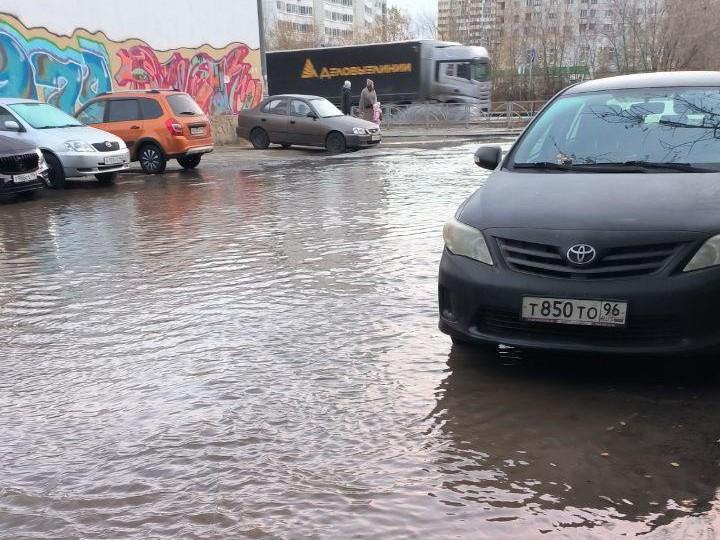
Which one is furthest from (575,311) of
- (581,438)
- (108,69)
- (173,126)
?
(108,69)

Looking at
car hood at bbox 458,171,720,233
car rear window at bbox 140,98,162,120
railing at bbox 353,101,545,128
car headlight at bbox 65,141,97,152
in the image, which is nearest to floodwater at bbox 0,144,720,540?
→ car hood at bbox 458,171,720,233

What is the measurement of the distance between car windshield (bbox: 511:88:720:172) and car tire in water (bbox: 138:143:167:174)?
1258 cm

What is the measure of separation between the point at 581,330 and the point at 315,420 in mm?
1395

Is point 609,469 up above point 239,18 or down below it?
below

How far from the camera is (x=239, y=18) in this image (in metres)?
26.5

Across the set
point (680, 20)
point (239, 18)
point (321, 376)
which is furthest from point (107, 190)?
point (680, 20)

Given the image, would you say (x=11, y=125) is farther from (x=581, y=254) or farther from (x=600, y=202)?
(x=581, y=254)

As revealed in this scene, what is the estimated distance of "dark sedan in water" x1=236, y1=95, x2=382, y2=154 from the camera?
2119 cm

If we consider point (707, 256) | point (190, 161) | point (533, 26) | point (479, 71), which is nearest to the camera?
point (707, 256)

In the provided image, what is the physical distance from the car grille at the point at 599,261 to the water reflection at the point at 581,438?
65cm

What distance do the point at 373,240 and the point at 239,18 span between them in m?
20.6

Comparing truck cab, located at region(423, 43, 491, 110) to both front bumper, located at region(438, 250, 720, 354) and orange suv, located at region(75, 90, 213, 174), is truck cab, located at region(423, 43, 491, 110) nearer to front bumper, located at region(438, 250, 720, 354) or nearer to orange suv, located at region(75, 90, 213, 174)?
orange suv, located at region(75, 90, 213, 174)

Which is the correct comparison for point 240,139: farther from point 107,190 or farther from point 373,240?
point 373,240

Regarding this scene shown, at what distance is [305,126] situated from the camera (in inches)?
852
